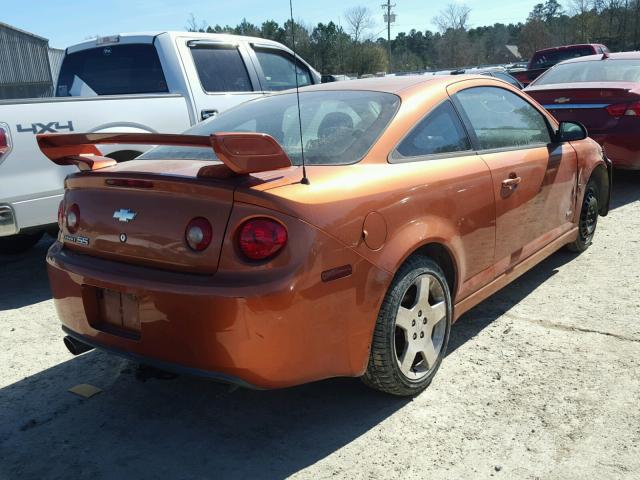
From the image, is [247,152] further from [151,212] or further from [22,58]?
[22,58]

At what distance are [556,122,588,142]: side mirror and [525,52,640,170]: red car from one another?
2.85 m

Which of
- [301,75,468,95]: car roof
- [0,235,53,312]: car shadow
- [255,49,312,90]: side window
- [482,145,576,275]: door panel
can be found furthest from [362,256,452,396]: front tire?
[255,49,312,90]: side window

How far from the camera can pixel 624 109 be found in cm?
707

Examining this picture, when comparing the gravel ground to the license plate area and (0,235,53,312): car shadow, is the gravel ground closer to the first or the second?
the license plate area

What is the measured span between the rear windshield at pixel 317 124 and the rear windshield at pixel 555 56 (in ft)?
48.3

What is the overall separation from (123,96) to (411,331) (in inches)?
141

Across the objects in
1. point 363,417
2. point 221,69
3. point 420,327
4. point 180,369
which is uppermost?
point 221,69

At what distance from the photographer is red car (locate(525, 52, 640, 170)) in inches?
278

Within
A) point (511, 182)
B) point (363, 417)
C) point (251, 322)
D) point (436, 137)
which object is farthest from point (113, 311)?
point (511, 182)

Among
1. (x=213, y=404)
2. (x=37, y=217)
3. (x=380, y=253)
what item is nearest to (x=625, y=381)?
(x=380, y=253)

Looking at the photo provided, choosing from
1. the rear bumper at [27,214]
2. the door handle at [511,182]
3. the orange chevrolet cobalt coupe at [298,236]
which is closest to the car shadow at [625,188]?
the door handle at [511,182]

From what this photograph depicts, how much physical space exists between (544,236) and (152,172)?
2803 mm

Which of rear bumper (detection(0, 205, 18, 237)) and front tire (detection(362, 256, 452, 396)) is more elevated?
rear bumper (detection(0, 205, 18, 237))

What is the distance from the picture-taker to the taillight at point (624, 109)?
23.1ft
